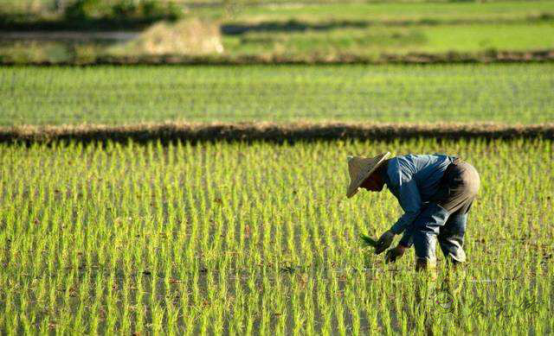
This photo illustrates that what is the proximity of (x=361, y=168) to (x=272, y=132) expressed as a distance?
5.01m

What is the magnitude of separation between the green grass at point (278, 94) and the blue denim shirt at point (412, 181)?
5.86 metres

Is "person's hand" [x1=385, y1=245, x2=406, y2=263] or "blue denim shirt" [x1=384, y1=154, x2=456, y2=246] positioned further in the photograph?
"person's hand" [x1=385, y1=245, x2=406, y2=263]

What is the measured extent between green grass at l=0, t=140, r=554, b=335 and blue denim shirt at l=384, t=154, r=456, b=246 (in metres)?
0.48

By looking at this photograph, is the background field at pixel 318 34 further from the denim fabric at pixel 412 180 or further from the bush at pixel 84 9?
the denim fabric at pixel 412 180

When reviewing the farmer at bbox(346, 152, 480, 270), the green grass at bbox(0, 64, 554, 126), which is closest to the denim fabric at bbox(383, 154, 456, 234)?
the farmer at bbox(346, 152, 480, 270)

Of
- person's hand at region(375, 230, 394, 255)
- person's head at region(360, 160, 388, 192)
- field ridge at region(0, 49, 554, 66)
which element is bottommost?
person's hand at region(375, 230, 394, 255)

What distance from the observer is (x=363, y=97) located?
1365cm

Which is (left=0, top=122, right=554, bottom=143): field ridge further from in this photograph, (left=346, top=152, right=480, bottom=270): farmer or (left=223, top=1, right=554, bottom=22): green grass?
(left=223, top=1, right=554, bottom=22): green grass

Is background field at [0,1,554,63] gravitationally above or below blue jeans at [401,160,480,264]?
above

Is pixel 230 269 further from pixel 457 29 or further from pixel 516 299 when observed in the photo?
pixel 457 29

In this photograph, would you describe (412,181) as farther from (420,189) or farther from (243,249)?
(243,249)

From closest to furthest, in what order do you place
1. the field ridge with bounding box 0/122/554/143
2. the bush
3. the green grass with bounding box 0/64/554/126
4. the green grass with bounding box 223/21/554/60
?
the field ridge with bounding box 0/122/554/143
the green grass with bounding box 0/64/554/126
the green grass with bounding box 223/21/554/60
the bush

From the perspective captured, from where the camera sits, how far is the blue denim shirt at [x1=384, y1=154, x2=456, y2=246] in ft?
17.9

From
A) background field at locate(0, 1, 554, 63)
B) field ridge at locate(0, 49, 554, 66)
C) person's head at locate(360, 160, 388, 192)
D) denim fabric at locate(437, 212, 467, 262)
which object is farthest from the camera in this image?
background field at locate(0, 1, 554, 63)
